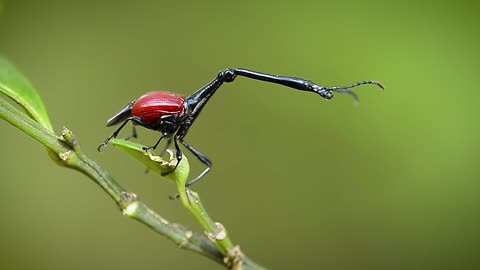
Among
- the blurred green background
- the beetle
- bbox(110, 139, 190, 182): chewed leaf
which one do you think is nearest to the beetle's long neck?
the beetle

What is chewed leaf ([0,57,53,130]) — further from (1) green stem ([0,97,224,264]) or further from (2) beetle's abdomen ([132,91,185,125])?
(2) beetle's abdomen ([132,91,185,125])

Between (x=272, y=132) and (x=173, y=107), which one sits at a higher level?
(x=272, y=132)

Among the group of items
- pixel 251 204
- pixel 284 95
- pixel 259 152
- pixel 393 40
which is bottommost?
pixel 251 204

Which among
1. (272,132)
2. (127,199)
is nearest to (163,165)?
(127,199)

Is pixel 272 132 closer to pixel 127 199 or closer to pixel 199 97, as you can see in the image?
pixel 199 97

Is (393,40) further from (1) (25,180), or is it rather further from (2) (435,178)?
(1) (25,180)

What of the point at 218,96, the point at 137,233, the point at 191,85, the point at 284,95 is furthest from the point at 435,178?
the point at 137,233

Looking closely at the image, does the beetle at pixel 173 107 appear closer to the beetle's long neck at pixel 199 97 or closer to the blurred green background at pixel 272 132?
the beetle's long neck at pixel 199 97
